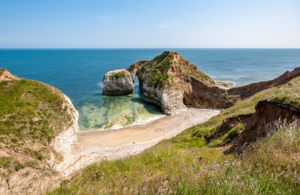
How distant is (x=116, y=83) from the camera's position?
136ft

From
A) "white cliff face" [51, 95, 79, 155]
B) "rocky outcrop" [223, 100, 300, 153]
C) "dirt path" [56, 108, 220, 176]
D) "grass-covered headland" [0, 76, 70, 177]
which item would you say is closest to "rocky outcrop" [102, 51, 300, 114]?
"dirt path" [56, 108, 220, 176]

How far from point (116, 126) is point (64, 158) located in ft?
32.1

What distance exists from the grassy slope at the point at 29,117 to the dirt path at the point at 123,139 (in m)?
3.50

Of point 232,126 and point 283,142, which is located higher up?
point 283,142

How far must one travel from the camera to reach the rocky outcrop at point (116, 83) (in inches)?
1619

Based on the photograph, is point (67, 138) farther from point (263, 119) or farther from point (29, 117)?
point (263, 119)

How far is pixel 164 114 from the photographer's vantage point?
1179 inches

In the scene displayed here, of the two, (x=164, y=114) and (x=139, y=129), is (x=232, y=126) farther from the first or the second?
(x=164, y=114)

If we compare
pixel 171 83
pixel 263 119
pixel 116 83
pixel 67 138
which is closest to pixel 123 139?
pixel 67 138

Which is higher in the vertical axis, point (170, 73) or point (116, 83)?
point (170, 73)

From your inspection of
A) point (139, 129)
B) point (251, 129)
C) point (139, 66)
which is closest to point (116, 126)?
point (139, 129)

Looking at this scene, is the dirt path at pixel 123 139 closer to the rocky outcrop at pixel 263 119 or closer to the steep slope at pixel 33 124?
the steep slope at pixel 33 124

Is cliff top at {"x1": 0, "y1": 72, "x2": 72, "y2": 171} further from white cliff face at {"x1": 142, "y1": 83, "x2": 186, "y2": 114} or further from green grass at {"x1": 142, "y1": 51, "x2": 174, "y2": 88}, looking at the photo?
green grass at {"x1": 142, "y1": 51, "x2": 174, "y2": 88}

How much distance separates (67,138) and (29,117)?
4.65m
